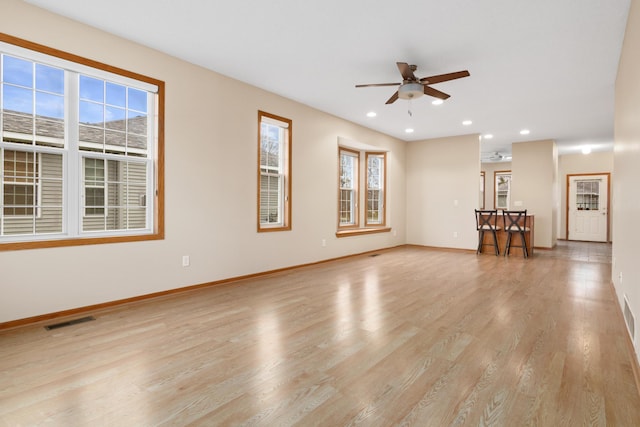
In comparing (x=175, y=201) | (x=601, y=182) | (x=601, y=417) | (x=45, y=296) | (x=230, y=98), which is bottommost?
(x=601, y=417)

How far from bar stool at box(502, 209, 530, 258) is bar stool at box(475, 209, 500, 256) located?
0.60 feet

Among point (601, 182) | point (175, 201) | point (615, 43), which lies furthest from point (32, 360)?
point (601, 182)

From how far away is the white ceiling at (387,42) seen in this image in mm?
2938

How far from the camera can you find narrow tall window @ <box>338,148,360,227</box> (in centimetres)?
748

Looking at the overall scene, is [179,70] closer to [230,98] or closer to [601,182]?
[230,98]

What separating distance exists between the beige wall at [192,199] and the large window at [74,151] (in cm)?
13

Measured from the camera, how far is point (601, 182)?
9.88 meters

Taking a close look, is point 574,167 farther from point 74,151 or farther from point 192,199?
point 74,151

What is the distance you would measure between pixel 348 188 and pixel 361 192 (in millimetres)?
416

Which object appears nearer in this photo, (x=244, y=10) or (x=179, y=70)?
(x=244, y=10)

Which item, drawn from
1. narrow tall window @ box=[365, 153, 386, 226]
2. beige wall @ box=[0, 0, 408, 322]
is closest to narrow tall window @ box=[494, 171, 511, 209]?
narrow tall window @ box=[365, 153, 386, 226]

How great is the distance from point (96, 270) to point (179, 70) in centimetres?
239

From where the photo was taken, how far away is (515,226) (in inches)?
287

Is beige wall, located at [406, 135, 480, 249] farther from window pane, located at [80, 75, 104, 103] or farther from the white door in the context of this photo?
window pane, located at [80, 75, 104, 103]
